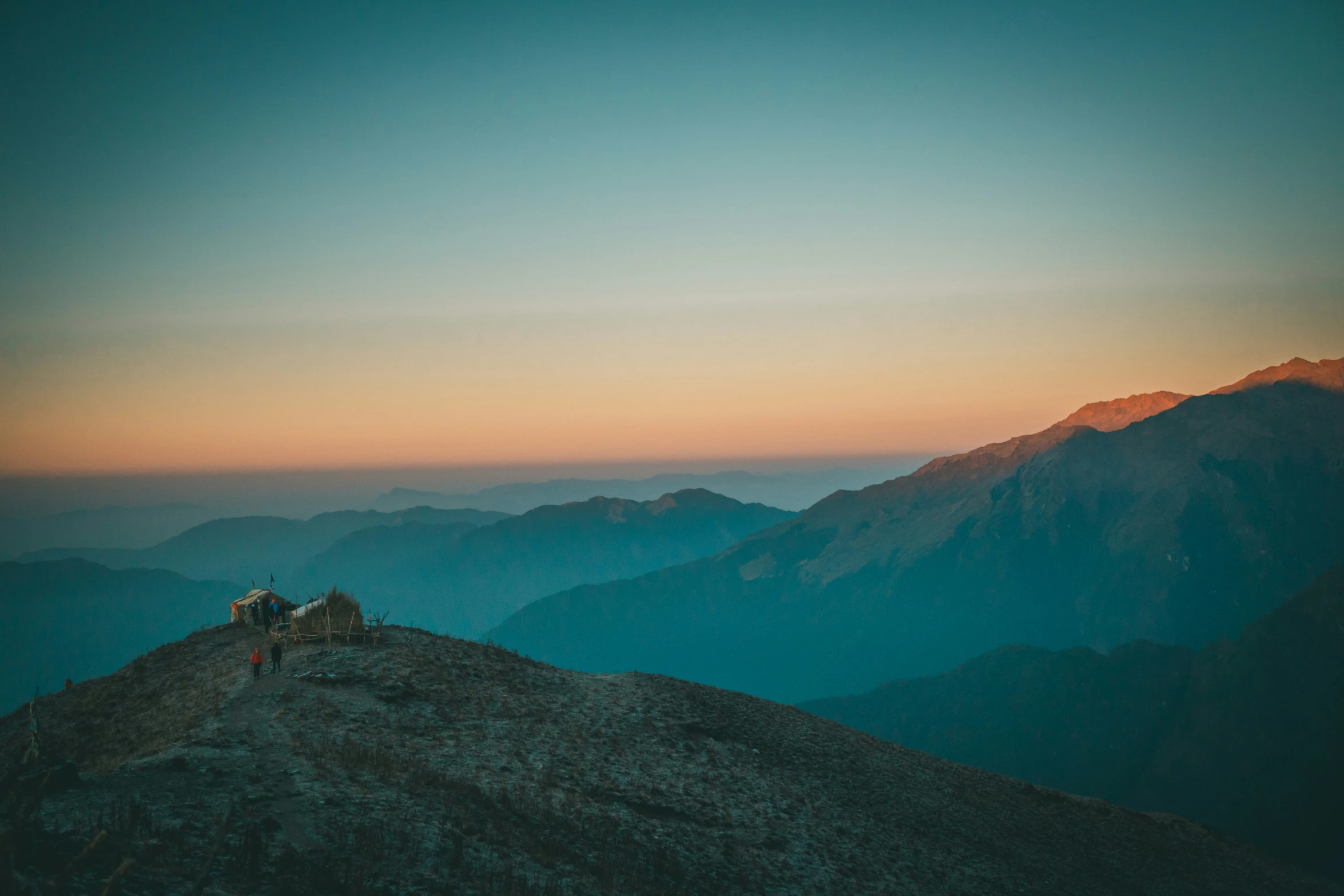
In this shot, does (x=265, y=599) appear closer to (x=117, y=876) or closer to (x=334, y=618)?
(x=334, y=618)

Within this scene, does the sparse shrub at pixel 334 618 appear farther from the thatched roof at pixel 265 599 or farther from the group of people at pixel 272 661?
the group of people at pixel 272 661

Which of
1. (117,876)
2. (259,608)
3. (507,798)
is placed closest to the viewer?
(117,876)

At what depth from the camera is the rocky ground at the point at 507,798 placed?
1750 cm

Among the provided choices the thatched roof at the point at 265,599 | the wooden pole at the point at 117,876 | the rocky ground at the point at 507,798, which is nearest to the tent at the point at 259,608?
the thatched roof at the point at 265,599

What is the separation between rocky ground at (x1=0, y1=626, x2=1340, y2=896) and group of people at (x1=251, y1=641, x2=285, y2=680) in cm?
69

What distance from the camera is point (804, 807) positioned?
30.7 meters

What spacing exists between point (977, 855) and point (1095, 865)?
8.38 meters

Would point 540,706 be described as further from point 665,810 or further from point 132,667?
point 132,667

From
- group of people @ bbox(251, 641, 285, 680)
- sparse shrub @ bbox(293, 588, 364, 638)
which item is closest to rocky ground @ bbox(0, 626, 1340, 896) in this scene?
group of people @ bbox(251, 641, 285, 680)

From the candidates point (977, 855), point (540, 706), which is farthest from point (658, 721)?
point (977, 855)

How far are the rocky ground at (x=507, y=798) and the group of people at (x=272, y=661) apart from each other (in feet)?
2.25

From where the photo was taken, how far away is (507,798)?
24.0 meters

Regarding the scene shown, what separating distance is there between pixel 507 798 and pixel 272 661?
16.1 metres

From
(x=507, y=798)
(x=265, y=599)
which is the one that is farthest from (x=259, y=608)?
(x=507, y=798)
